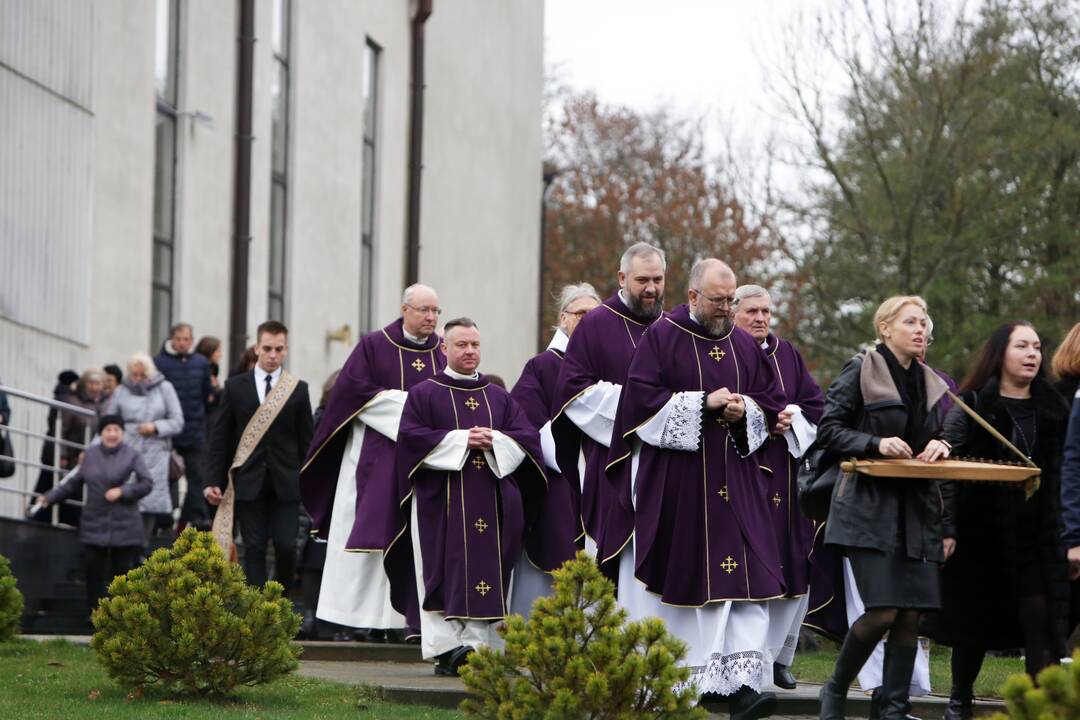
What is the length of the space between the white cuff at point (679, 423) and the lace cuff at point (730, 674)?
99 cm

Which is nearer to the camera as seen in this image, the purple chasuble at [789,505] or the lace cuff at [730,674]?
the lace cuff at [730,674]

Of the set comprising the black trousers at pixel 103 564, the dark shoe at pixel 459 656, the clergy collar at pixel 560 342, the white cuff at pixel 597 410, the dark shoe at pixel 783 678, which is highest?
the clergy collar at pixel 560 342

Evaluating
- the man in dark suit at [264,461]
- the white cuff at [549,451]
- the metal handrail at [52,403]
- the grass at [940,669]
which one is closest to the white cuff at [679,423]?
the white cuff at [549,451]

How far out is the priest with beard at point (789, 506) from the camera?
10.2 metres

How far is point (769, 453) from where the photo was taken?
10344 mm

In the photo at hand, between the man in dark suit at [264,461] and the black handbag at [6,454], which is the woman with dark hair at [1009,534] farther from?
the black handbag at [6,454]

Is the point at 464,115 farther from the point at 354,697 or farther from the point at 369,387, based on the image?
the point at 354,697

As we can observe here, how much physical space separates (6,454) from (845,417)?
9.85 metres

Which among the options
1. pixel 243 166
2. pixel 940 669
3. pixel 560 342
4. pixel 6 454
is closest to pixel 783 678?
pixel 940 669

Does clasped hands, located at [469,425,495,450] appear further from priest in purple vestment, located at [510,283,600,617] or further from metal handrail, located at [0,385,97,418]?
metal handrail, located at [0,385,97,418]

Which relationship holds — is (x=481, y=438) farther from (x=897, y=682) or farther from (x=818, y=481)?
(x=897, y=682)

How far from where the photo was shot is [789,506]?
10.4 meters

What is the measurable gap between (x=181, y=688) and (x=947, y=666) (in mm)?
5497

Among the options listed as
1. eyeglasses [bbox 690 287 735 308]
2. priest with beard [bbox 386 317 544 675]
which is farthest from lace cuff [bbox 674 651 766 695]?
priest with beard [bbox 386 317 544 675]
